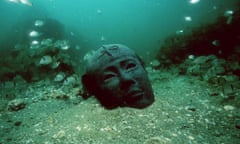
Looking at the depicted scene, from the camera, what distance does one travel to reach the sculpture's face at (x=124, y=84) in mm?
5664

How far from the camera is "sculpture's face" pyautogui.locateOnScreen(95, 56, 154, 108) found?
18.6ft

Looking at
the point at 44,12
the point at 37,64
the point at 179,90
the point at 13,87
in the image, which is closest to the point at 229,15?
the point at 179,90

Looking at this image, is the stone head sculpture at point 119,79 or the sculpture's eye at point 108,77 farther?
the sculpture's eye at point 108,77

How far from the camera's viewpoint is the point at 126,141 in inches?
182

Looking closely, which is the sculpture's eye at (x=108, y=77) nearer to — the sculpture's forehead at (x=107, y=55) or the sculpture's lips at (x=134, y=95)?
the sculpture's forehead at (x=107, y=55)

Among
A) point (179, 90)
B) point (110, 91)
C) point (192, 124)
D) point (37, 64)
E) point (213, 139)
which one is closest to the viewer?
point (213, 139)

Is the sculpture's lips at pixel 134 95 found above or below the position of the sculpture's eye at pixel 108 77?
below

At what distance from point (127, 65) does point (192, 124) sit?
2042 millimetres

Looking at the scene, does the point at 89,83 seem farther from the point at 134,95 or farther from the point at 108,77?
the point at 134,95

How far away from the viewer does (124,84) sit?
18.5 ft

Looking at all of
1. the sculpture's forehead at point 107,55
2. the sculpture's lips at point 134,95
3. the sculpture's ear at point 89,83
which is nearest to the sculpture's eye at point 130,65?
the sculpture's forehead at point 107,55

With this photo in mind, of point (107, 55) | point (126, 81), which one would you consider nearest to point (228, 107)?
point (126, 81)

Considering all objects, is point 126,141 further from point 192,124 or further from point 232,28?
point 232,28

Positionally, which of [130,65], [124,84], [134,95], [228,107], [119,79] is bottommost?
[228,107]
